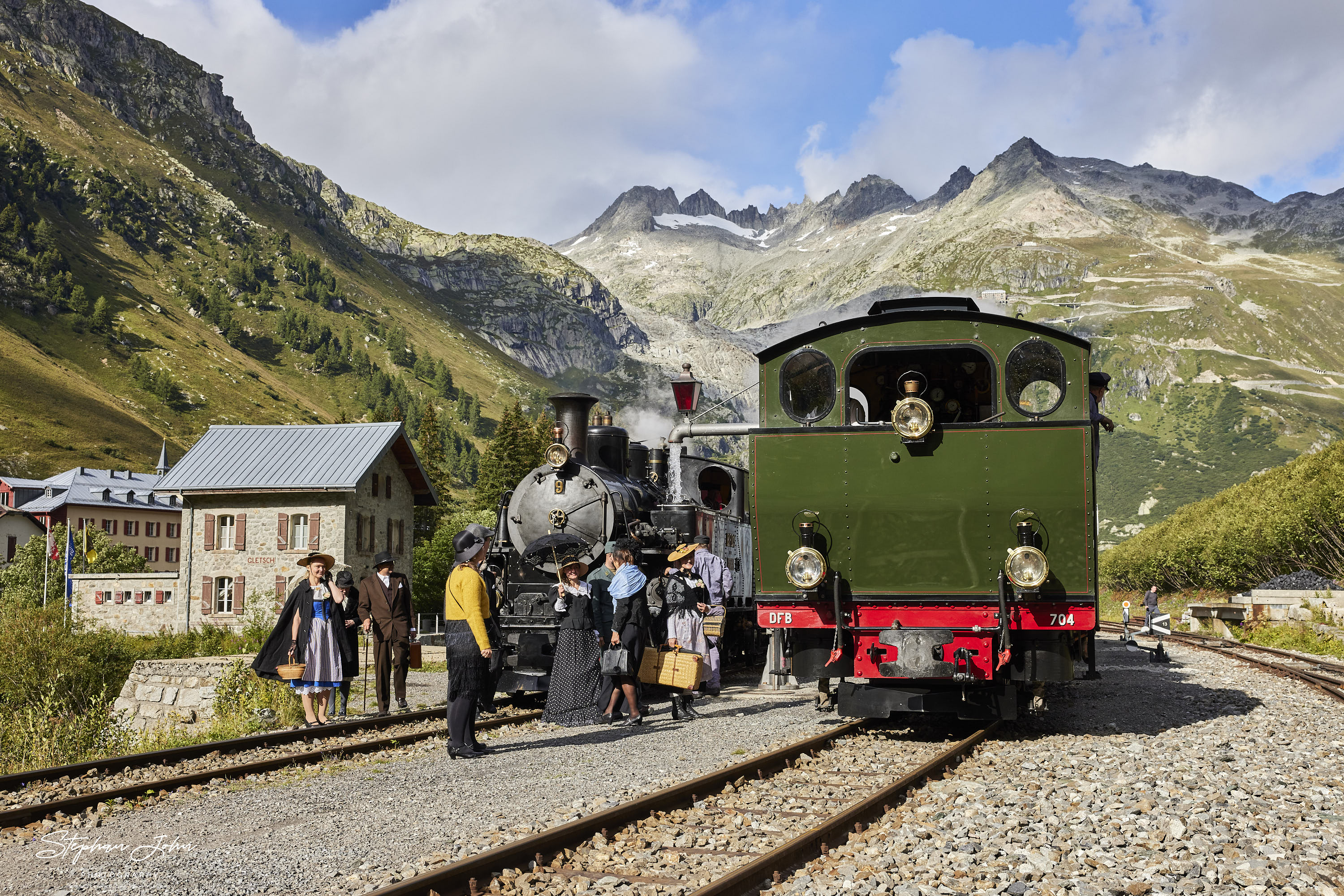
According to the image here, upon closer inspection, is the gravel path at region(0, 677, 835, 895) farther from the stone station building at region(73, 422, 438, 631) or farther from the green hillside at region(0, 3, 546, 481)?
the green hillside at region(0, 3, 546, 481)

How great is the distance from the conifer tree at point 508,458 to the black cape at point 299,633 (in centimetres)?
4423

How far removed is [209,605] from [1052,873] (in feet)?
139

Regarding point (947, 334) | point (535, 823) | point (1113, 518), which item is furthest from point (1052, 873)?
point (1113, 518)

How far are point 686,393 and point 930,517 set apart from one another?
28.9 feet

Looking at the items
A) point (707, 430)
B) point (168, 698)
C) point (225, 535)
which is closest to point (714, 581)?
point (707, 430)

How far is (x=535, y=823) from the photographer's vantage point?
673cm

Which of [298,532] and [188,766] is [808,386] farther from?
[298,532]

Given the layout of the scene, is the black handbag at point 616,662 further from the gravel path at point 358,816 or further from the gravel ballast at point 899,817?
the gravel path at point 358,816

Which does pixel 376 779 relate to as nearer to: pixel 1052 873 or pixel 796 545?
pixel 796 545

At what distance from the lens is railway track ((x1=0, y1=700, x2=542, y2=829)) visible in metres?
7.73

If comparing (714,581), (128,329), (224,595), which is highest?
(128,329)

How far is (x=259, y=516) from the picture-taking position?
4109cm

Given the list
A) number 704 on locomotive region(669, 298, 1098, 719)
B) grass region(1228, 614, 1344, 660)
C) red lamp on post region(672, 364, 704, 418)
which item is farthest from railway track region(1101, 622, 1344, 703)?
red lamp on post region(672, 364, 704, 418)

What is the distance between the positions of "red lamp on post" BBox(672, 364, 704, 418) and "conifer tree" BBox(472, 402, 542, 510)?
3844 centimetres
